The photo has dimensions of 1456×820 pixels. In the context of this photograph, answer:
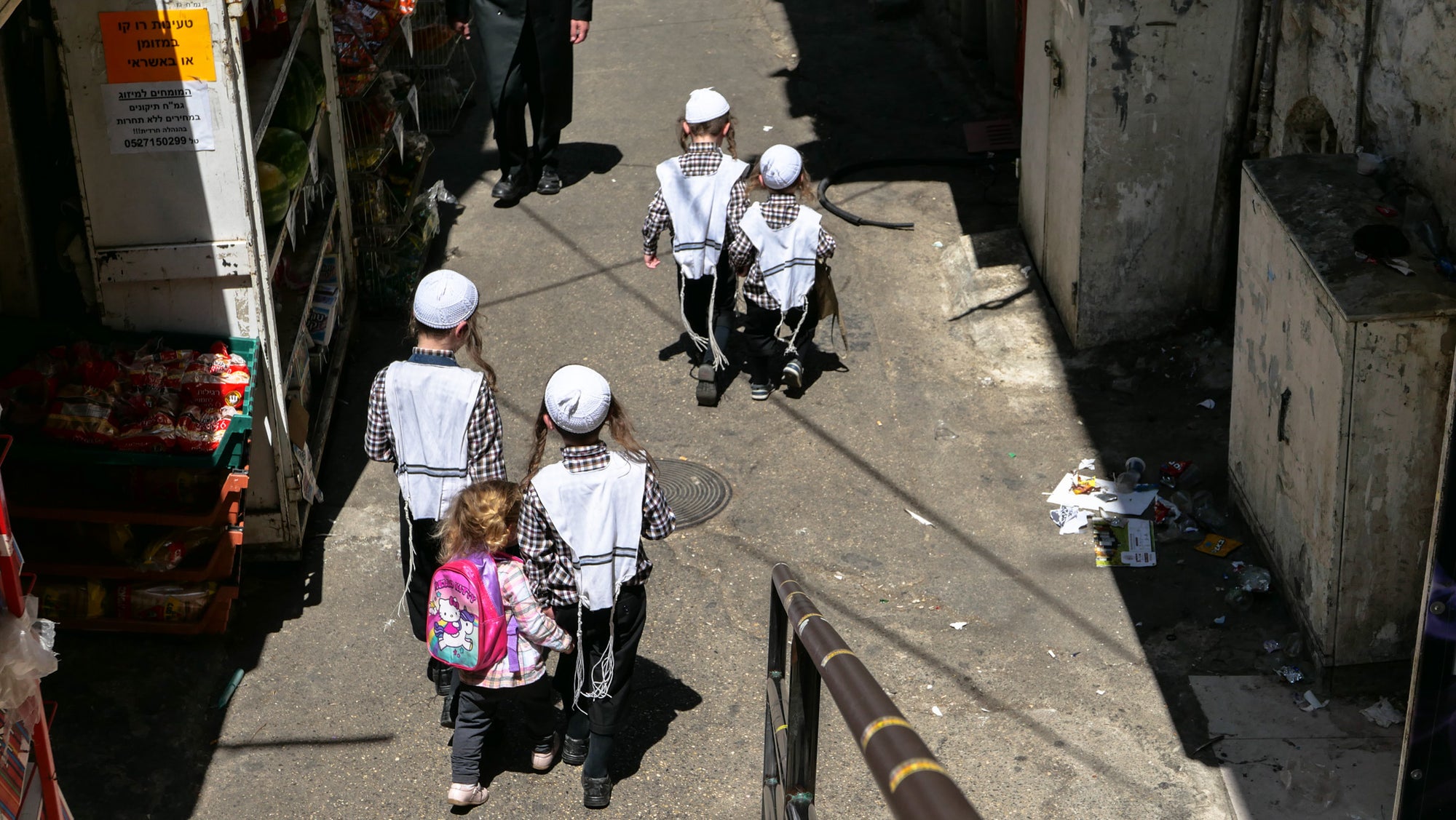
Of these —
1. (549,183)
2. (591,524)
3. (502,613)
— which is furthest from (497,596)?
(549,183)

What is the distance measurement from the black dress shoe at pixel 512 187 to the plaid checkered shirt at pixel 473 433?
511 centimetres

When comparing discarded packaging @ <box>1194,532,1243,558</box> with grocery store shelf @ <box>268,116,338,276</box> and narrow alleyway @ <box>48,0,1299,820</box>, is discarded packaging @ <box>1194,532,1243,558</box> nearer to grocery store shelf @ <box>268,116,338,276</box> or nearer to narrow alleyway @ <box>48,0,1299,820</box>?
narrow alleyway @ <box>48,0,1299,820</box>

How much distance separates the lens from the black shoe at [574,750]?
4918mm

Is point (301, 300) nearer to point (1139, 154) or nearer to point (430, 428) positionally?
point (430, 428)

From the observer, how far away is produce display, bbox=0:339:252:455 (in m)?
5.06

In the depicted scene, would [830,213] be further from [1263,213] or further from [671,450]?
[1263,213]

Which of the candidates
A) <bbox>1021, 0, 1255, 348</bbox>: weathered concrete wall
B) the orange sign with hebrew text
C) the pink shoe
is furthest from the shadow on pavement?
the orange sign with hebrew text

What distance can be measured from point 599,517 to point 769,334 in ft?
10.0

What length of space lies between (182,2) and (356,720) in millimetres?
2670

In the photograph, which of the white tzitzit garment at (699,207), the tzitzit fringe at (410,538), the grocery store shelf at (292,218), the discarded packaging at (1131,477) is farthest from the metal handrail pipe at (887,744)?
the white tzitzit garment at (699,207)

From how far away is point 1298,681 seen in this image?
520cm

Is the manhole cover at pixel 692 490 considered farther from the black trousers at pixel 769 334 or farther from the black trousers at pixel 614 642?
the black trousers at pixel 614 642

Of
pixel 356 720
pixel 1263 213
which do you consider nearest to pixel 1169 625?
pixel 1263 213

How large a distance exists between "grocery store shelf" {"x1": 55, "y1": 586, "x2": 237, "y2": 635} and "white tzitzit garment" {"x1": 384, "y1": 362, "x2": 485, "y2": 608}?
1108mm
